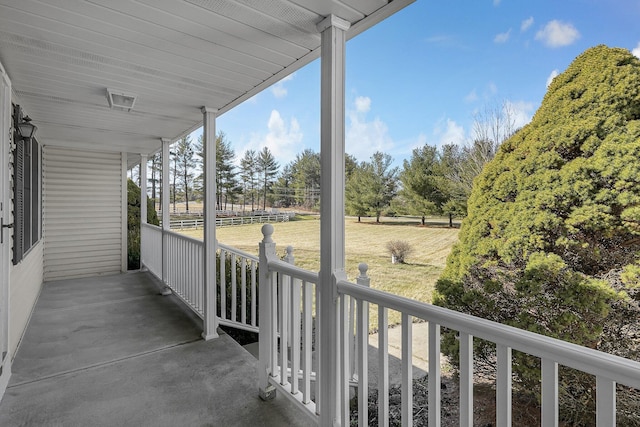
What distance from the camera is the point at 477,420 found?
2.37 metres

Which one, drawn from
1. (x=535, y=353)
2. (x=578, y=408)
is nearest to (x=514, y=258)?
(x=578, y=408)

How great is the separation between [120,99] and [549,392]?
359 cm

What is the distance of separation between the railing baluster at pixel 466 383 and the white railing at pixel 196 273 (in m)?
2.20

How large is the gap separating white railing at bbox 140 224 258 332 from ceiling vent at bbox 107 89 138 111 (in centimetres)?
152

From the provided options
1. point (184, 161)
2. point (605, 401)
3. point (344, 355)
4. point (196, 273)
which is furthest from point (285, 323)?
point (184, 161)

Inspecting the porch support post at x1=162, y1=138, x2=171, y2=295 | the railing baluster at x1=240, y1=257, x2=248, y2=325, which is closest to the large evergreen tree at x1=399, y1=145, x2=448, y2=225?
the railing baluster at x1=240, y1=257, x2=248, y2=325

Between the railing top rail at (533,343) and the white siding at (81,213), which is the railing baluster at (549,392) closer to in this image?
the railing top rail at (533,343)

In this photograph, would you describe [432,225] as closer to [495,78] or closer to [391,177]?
[391,177]

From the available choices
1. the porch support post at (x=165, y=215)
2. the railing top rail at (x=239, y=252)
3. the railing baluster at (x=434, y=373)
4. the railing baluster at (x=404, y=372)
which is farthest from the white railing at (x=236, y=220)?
the railing baluster at (x=434, y=373)

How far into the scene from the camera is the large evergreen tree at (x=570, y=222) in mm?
1916

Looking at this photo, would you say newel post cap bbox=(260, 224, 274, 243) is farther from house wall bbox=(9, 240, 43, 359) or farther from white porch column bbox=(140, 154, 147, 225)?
white porch column bbox=(140, 154, 147, 225)

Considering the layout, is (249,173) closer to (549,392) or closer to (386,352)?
(386,352)

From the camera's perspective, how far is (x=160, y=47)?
7.04 feet

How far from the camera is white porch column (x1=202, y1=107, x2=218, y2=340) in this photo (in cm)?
334
